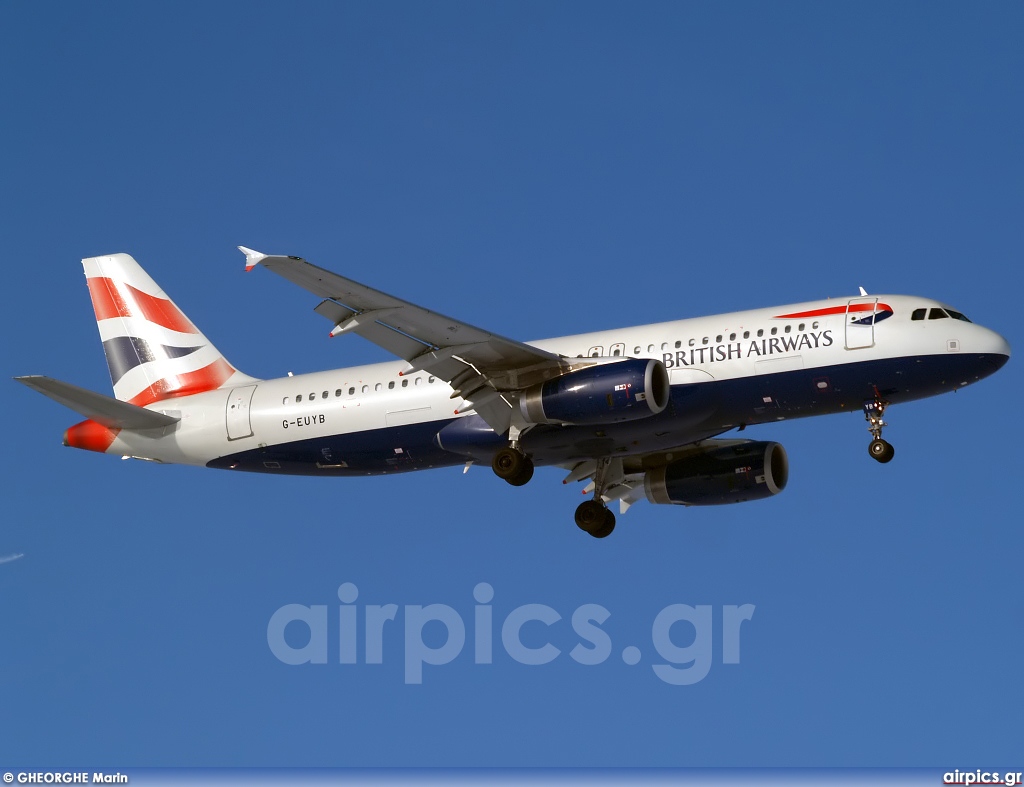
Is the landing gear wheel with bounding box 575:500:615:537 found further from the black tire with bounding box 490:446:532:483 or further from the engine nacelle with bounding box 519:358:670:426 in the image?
the engine nacelle with bounding box 519:358:670:426

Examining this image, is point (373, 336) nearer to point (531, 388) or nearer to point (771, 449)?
point (531, 388)

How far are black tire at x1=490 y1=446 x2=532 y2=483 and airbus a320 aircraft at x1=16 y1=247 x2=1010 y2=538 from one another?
49 millimetres

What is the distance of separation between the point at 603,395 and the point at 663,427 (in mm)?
2605

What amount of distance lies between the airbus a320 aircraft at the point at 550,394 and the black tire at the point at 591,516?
45mm

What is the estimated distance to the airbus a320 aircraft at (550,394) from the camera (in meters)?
42.6

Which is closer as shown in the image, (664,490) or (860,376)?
(860,376)

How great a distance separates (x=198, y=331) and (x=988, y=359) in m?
24.8

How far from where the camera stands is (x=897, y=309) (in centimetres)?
4316

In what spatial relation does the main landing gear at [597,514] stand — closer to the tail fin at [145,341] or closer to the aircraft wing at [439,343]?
the aircraft wing at [439,343]

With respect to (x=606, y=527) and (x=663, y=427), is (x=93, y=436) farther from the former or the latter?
(x=663, y=427)

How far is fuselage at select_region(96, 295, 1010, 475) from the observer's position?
140ft

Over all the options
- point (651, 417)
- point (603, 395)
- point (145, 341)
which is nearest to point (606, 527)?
point (651, 417)

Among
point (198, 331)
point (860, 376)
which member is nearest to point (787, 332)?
point (860, 376)

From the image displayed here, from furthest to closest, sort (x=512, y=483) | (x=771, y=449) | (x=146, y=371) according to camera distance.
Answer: (x=146, y=371) < (x=771, y=449) < (x=512, y=483)
